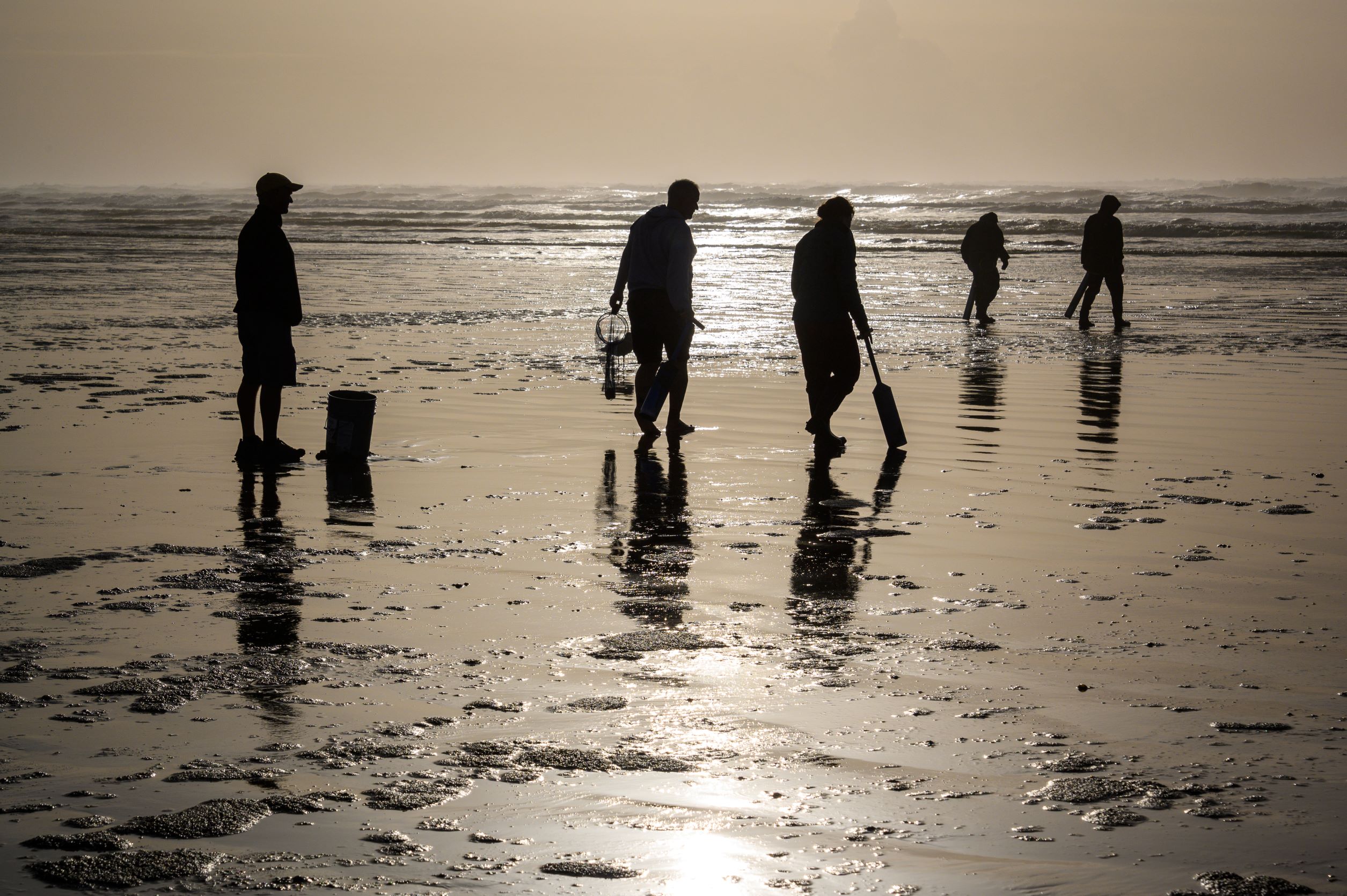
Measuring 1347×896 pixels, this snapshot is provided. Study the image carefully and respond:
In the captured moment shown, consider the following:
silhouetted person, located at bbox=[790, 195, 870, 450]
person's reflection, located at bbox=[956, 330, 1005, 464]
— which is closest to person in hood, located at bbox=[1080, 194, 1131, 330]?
person's reflection, located at bbox=[956, 330, 1005, 464]

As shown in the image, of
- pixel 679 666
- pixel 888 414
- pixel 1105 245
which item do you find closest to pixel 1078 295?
pixel 1105 245

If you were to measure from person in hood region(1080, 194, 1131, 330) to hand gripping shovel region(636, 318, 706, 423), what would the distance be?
36.4 ft

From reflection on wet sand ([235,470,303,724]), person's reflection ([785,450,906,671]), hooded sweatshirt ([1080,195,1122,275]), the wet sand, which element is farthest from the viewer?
hooded sweatshirt ([1080,195,1122,275])

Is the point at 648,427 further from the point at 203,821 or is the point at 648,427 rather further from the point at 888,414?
the point at 203,821

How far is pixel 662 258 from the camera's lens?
10.5m

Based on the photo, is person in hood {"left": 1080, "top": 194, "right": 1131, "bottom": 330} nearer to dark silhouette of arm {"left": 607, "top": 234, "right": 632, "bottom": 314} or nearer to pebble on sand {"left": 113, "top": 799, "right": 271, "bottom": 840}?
dark silhouette of arm {"left": 607, "top": 234, "right": 632, "bottom": 314}

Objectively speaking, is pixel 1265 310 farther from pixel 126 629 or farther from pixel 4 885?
pixel 4 885

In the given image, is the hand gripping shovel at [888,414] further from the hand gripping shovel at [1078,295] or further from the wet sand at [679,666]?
the hand gripping shovel at [1078,295]

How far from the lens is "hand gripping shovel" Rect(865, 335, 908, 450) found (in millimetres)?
10156

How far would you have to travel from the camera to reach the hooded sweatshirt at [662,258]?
408 inches

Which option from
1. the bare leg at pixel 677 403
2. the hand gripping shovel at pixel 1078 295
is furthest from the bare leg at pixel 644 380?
the hand gripping shovel at pixel 1078 295

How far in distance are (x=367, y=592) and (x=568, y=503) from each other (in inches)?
88.7

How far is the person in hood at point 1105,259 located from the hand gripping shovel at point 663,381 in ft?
36.4

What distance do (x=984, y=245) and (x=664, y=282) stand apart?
37.9 feet
